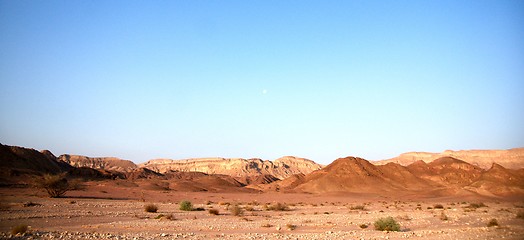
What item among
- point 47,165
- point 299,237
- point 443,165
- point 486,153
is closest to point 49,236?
point 299,237

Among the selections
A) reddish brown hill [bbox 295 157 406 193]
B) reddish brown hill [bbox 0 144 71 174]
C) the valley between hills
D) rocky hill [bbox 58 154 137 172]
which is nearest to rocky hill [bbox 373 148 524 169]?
the valley between hills

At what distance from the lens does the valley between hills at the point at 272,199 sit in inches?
811

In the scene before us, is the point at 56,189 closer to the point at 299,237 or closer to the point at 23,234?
the point at 23,234

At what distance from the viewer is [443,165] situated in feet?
335

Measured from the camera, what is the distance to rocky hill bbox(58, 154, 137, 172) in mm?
162250

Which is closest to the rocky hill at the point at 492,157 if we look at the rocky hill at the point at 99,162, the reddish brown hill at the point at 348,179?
the reddish brown hill at the point at 348,179

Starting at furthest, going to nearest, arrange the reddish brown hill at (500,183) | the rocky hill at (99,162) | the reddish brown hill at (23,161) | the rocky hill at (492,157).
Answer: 1. the rocky hill at (99,162)
2. the rocky hill at (492,157)
3. the reddish brown hill at (500,183)
4. the reddish brown hill at (23,161)

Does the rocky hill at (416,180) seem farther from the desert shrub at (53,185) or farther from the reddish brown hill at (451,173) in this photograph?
the desert shrub at (53,185)

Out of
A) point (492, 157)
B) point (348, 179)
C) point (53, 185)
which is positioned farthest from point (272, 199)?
point (492, 157)

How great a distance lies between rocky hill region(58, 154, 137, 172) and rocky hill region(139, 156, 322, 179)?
1498 centimetres

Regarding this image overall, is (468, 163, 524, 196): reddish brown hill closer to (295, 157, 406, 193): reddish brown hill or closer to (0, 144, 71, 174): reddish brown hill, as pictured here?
(295, 157, 406, 193): reddish brown hill

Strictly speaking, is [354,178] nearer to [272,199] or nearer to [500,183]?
[500,183]

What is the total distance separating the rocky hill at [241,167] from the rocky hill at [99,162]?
14984 millimetres

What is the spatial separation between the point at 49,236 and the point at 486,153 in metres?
192
